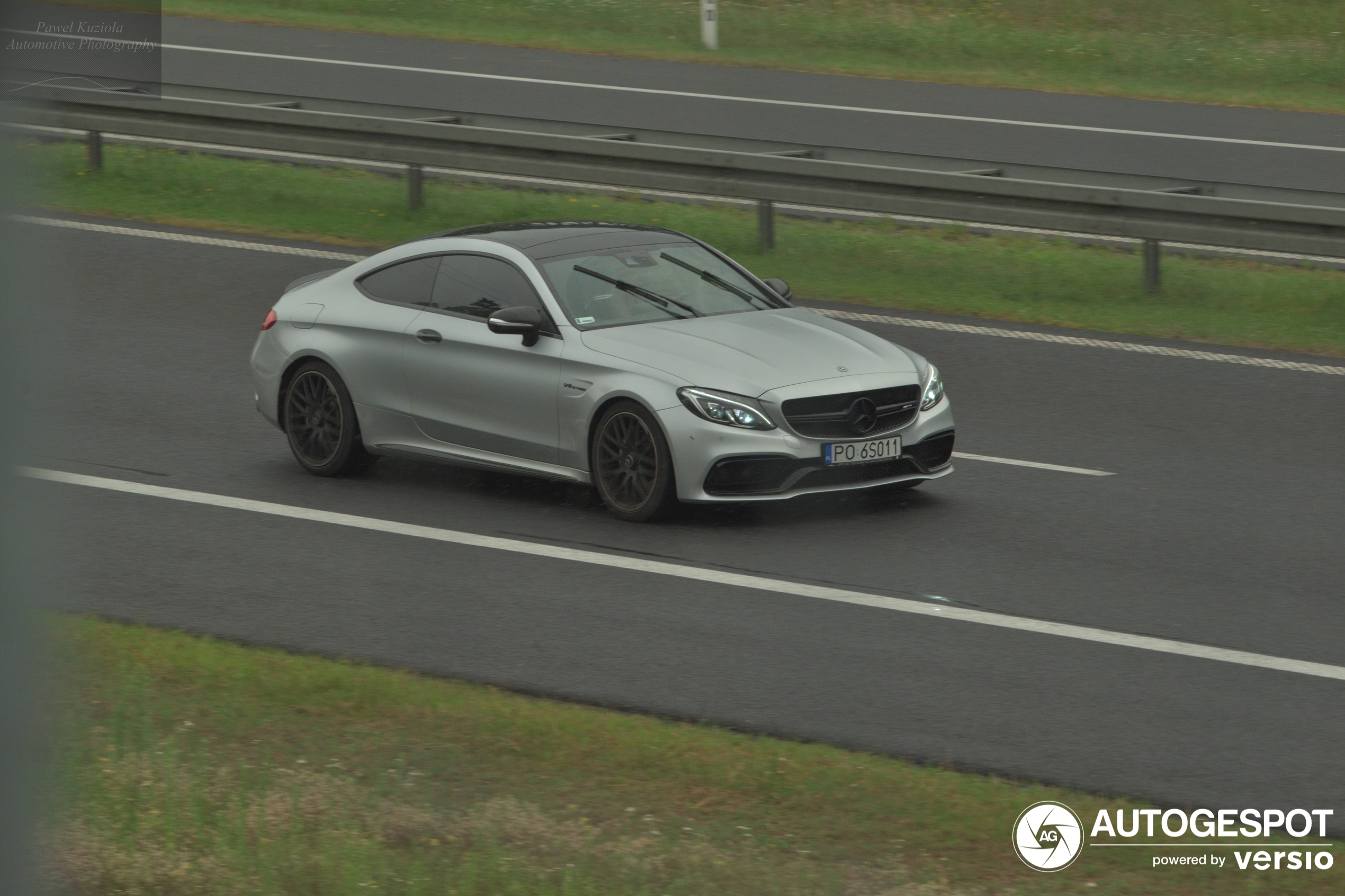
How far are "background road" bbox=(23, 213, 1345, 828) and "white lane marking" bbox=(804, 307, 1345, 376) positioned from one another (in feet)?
0.67

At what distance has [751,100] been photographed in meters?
25.7

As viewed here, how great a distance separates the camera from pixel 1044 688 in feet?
23.9

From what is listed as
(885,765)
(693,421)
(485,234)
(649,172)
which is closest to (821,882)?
(885,765)

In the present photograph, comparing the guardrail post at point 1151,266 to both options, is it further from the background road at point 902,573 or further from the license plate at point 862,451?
the license plate at point 862,451

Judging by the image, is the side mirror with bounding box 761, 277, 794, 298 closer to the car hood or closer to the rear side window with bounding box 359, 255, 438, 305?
the car hood

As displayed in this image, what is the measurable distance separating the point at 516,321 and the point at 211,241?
7762mm

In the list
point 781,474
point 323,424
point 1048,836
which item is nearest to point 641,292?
point 781,474

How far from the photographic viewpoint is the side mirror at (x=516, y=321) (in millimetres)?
10109

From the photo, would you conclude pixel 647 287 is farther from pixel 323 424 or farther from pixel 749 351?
pixel 323 424

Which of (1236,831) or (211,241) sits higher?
(211,241)

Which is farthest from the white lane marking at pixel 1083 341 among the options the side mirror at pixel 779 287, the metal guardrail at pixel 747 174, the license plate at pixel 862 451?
the license plate at pixel 862 451

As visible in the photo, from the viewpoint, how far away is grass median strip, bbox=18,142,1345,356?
48.0ft

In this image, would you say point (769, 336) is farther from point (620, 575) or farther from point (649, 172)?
point (649, 172)

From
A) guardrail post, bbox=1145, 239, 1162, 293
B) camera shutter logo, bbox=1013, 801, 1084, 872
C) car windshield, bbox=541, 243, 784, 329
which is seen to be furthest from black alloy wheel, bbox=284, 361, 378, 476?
guardrail post, bbox=1145, 239, 1162, 293
